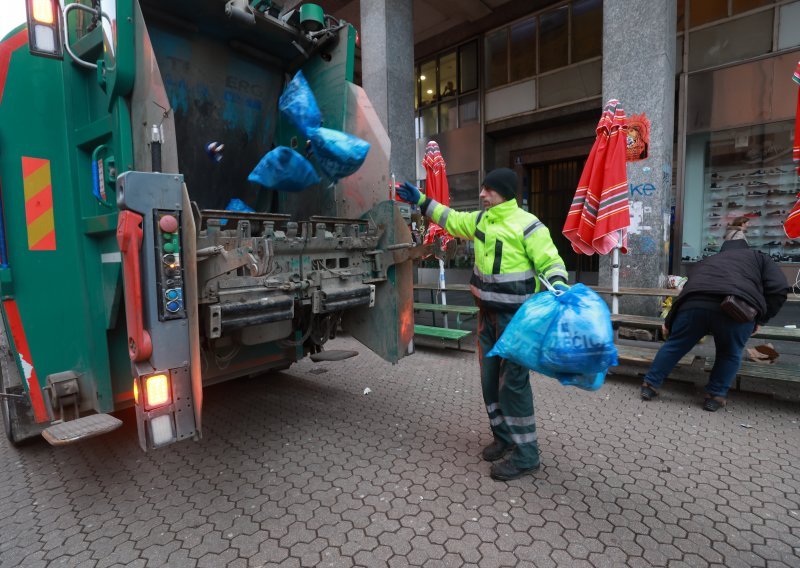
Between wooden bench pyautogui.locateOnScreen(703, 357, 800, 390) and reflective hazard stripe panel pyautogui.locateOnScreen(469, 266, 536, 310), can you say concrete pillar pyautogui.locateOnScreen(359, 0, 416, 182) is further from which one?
wooden bench pyautogui.locateOnScreen(703, 357, 800, 390)

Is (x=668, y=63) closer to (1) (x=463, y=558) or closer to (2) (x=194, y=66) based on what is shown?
(2) (x=194, y=66)

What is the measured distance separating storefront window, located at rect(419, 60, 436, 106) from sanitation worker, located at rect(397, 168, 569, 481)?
10.4 metres

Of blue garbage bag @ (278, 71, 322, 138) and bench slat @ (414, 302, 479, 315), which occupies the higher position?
blue garbage bag @ (278, 71, 322, 138)

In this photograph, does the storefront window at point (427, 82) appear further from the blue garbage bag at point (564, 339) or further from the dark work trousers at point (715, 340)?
Result: the blue garbage bag at point (564, 339)

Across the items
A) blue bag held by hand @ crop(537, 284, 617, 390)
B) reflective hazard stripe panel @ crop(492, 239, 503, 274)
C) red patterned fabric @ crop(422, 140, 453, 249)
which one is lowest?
blue bag held by hand @ crop(537, 284, 617, 390)

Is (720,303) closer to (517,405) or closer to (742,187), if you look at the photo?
(517,405)

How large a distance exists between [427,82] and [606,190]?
29.8 ft

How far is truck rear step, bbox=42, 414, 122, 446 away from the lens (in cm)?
214

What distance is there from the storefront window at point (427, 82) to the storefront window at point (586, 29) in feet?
12.5

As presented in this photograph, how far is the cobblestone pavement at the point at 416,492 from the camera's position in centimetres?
199

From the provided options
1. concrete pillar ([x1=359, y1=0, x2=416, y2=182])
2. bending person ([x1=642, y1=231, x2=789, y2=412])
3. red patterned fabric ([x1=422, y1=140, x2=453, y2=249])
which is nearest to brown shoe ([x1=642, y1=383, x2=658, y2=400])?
bending person ([x1=642, y1=231, x2=789, y2=412])

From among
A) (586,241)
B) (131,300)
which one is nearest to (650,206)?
(586,241)

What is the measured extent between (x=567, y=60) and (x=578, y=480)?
9501mm

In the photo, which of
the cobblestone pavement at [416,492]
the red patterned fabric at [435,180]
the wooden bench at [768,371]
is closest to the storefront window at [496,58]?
the red patterned fabric at [435,180]
